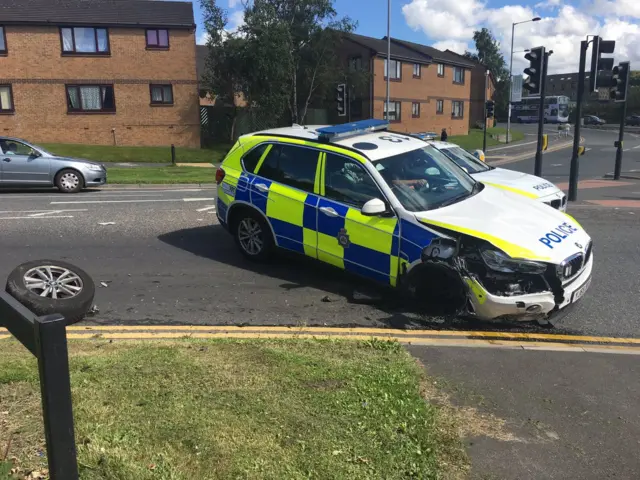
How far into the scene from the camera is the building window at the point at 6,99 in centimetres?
2844

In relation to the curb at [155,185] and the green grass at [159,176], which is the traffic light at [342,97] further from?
the curb at [155,185]

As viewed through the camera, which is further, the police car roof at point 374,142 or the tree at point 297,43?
the tree at point 297,43

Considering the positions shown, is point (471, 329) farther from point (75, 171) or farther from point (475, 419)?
point (75, 171)

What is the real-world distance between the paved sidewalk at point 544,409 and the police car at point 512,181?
4.85 m

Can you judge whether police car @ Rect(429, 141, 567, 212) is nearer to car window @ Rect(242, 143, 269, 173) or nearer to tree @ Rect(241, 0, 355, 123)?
car window @ Rect(242, 143, 269, 173)

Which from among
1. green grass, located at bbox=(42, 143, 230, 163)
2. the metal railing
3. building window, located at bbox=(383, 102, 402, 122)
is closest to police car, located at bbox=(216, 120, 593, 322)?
the metal railing

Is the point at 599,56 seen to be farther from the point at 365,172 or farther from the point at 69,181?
the point at 69,181

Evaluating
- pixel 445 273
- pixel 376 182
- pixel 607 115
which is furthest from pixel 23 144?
pixel 607 115

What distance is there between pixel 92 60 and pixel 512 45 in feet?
114

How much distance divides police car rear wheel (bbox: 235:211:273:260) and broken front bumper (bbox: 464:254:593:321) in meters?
2.74

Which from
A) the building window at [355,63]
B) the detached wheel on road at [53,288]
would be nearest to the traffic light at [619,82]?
the detached wheel on road at [53,288]

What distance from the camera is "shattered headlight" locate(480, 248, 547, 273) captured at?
475 centimetres

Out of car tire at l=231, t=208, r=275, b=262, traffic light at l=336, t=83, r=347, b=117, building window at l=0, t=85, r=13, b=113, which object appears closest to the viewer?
car tire at l=231, t=208, r=275, b=262

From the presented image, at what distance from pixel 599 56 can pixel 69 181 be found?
13526 millimetres
